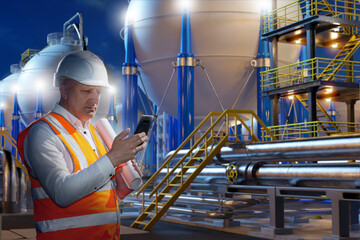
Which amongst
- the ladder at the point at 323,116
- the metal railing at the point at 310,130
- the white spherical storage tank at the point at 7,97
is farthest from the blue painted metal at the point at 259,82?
the white spherical storage tank at the point at 7,97

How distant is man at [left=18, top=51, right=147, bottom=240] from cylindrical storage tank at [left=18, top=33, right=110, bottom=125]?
25083 mm

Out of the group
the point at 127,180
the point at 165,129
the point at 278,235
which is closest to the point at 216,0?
the point at 165,129

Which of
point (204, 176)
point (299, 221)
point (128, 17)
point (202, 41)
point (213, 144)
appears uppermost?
point (128, 17)

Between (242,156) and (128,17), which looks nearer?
(242,156)

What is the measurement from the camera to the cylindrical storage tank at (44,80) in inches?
1111

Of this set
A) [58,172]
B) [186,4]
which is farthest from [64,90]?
[186,4]

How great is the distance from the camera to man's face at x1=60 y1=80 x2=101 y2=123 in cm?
265

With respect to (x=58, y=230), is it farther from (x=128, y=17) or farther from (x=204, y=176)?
(x=128, y=17)

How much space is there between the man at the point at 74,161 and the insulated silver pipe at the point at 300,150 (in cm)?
867

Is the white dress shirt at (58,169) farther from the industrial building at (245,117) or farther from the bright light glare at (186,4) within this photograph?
the bright light glare at (186,4)

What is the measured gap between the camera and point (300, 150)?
465 inches

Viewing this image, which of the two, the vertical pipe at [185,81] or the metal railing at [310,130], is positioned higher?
the vertical pipe at [185,81]

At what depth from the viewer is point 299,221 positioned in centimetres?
1422

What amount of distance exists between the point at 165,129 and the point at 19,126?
10817mm
